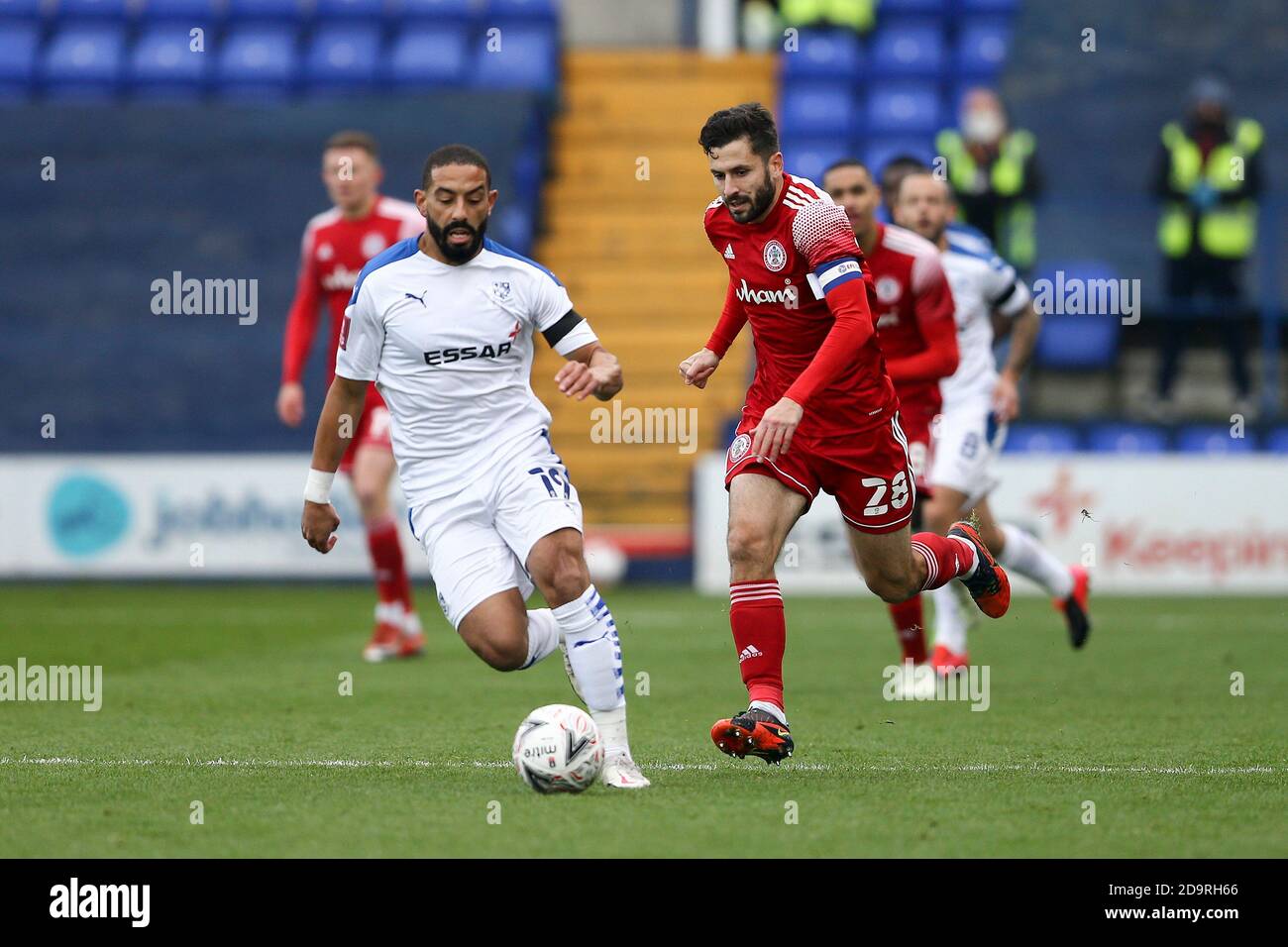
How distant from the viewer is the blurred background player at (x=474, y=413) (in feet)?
20.1

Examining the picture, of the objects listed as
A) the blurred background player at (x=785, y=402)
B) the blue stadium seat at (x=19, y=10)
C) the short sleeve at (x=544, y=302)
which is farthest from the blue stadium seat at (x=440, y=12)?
the short sleeve at (x=544, y=302)

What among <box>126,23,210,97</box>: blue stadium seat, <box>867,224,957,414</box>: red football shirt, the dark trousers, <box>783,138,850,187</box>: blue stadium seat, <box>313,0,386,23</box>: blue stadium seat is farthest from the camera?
<box>313,0,386,23</box>: blue stadium seat

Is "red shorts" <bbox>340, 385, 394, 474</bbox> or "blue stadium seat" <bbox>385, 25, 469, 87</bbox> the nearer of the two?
"red shorts" <bbox>340, 385, 394, 474</bbox>

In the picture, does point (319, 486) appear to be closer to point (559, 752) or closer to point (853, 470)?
point (559, 752)

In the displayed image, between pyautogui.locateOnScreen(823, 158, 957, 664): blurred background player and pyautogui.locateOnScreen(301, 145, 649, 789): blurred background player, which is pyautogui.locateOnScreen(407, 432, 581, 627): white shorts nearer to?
pyautogui.locateOnScreen(301, 145, 649, 789): blurred background player

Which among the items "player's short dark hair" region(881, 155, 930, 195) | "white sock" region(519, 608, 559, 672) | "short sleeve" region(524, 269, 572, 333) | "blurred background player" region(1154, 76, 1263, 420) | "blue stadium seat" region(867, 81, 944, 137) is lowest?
"white sock" region(519, 608, 559, 672)

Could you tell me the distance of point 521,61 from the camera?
62.2 feet

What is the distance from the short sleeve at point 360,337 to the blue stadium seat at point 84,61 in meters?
14.1

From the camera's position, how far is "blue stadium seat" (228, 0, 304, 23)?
20000 millimetres

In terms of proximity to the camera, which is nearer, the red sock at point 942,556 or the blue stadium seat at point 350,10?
the red sock at point 942,556

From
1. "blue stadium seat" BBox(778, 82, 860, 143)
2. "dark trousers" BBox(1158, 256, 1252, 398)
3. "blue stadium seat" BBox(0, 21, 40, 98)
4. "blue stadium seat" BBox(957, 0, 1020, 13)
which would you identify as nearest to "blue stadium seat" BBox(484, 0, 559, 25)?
"blue stadium seat" BBox(778, 82, 860, 143)

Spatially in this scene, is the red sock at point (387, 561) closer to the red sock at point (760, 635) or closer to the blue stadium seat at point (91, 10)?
the red sock at point (760, 635)

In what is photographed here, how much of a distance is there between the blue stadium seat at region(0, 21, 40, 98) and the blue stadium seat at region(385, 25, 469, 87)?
3.59 m
